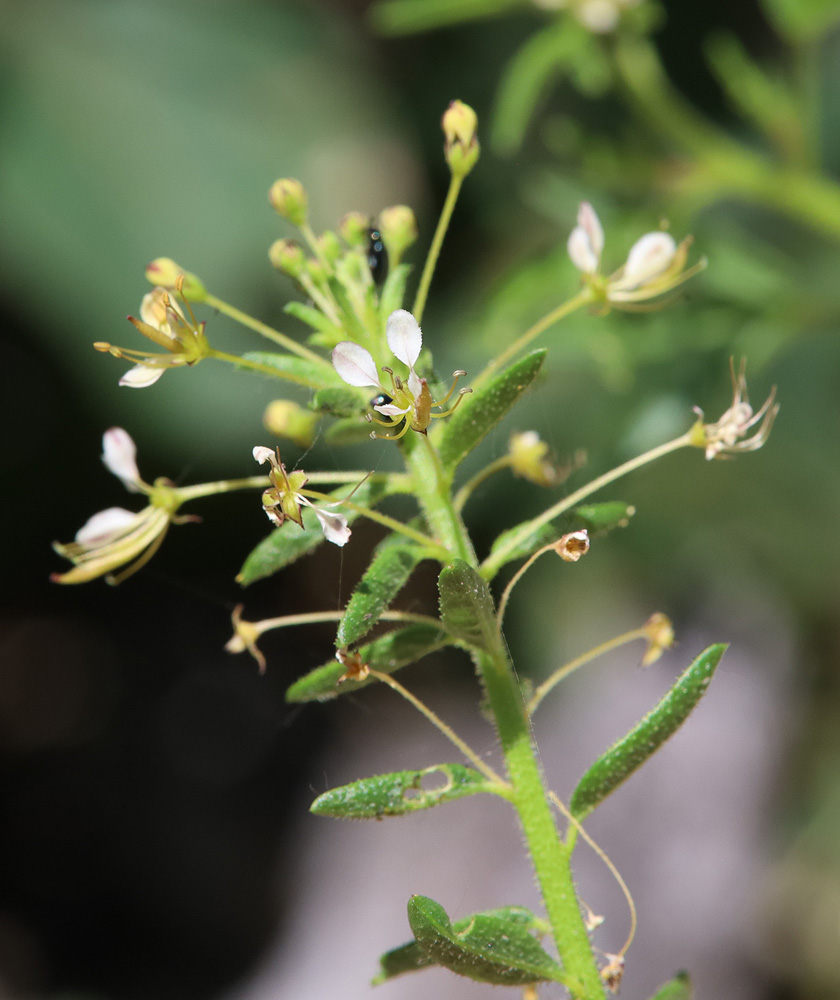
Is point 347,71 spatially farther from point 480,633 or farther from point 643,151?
point 480,633

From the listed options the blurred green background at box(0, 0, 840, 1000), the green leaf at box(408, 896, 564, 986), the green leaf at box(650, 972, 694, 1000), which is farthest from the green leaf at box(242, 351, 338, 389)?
the blurred green background at box(0, 0, 840, 1000)

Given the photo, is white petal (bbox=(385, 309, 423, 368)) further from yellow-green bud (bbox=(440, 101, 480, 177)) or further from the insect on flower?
yellow-green bud (bbox=(440, 101, 480, 177))

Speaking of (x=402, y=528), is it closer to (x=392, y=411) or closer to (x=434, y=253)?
(x=392, y=411)

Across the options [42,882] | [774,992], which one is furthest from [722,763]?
[42,882]

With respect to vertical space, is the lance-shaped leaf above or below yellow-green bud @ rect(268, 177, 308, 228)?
below

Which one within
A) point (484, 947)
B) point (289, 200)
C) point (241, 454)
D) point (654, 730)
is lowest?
point (484, 947)

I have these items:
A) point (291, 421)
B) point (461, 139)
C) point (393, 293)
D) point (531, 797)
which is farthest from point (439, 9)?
point (531, 797)

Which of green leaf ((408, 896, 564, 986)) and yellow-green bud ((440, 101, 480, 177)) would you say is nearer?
green leaf ((408, 896, 564, 986))

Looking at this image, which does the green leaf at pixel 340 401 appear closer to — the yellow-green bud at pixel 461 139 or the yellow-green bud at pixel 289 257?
the yellow-green bud at pixel 289 257

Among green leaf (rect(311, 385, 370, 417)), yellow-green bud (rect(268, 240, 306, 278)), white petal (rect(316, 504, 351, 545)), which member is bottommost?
white petal (rect(316, 504, 351, 545))
